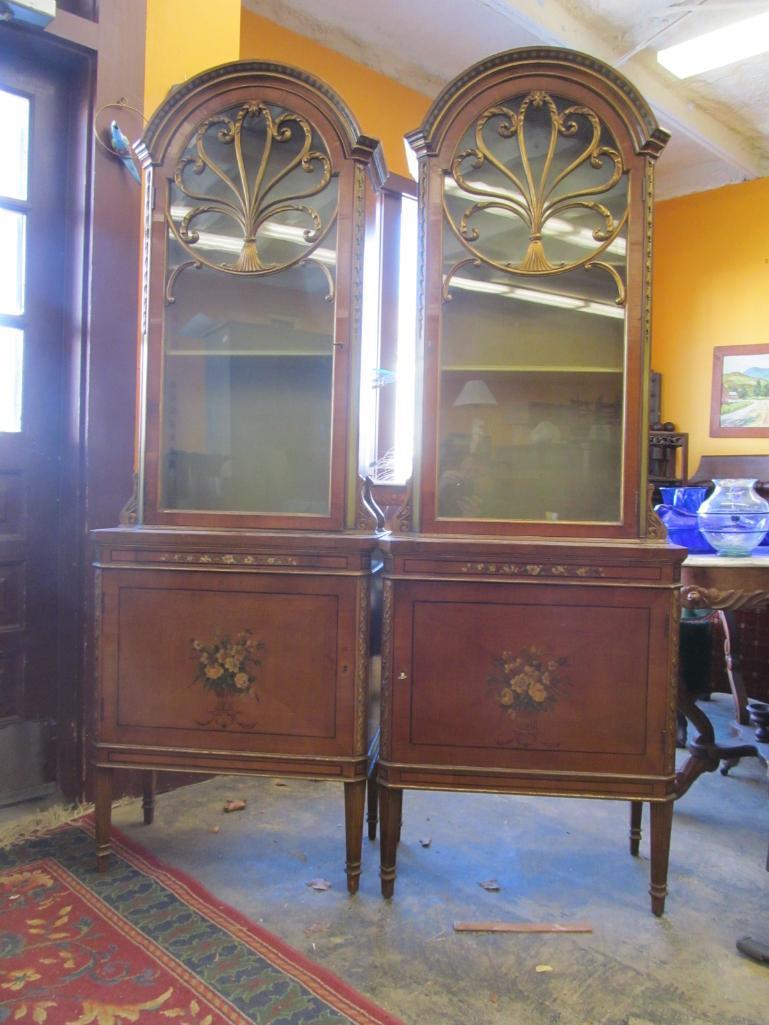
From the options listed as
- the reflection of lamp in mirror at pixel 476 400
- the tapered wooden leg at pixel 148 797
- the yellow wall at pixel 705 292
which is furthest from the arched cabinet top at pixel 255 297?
the yellow wall at pixel 705 292

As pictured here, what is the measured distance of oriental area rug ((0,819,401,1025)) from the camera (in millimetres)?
1412

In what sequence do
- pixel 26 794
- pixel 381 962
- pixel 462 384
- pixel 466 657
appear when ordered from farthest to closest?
pixel 26 794, pixel 462 384, pixel 466 657, pixel 381 962

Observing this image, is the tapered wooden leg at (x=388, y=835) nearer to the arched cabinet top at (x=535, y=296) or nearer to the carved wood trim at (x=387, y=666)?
the carved wood trim at (x=387, y=666)

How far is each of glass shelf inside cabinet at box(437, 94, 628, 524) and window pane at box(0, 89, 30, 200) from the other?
1304 millimetres

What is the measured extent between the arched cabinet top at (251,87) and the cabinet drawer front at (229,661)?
111 cm

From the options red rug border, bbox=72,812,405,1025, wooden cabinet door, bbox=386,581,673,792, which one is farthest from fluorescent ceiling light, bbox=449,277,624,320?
red rug border, bbox=72,812,405,1025

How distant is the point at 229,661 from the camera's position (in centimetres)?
189

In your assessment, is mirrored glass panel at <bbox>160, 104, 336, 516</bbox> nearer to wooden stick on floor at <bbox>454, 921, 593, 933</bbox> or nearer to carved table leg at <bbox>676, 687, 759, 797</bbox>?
wooden stick on floor at <bbox>454, 921, 593, 933</bbox>

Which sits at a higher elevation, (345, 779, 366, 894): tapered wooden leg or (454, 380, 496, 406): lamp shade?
(454, 380, 496, 406): lamp shade

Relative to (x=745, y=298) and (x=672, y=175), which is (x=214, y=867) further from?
(x=672, y=175)

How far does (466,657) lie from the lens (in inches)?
72.0

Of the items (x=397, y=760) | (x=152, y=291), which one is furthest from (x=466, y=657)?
(x=152, y=291)

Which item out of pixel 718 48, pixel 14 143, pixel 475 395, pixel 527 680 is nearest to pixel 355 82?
pixel 718 48

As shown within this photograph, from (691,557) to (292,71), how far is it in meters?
1.78
